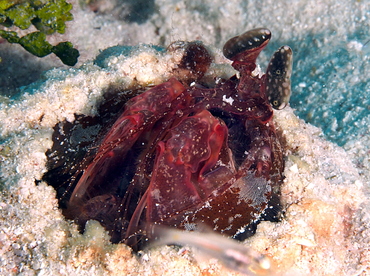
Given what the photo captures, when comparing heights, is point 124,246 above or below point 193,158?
below

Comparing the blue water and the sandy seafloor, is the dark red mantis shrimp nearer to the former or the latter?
the sandy seafloor

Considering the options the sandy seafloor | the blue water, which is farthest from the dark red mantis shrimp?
the blue water

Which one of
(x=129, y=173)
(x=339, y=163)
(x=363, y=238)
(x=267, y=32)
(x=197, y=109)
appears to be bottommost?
(x=363, y=238)

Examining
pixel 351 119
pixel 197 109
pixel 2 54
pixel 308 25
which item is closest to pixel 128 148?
pixel 197 109

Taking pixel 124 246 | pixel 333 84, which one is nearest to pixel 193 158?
pixel 124 246

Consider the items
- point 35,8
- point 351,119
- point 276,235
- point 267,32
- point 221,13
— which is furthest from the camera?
point 221,13

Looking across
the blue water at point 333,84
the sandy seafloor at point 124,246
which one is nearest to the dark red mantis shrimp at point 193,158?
the sandy seafloor at point 124,246

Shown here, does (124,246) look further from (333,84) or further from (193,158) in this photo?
(333,84)

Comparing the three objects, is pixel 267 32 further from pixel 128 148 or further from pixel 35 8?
pixel 35 8

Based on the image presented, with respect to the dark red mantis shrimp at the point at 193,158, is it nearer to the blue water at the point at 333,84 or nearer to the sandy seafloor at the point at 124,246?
the sandy seafloor at the point at 124,246
